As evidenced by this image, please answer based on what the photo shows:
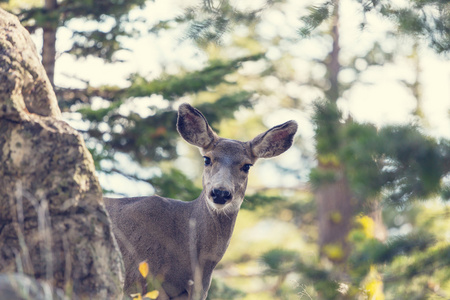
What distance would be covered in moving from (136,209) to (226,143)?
1.30 m

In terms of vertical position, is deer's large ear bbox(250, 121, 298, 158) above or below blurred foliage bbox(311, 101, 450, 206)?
below

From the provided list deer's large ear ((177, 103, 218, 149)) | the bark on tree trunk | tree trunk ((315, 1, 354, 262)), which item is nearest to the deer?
deer's large ear ((177, 103, 218, 149))

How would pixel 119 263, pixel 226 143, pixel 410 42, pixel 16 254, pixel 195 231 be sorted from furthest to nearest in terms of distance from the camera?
pixel 226 143 → pixel 195 231 → pixel 410 42 → pixel 119 263 → pixel 16 254

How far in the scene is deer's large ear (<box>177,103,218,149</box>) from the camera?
24.4 feet

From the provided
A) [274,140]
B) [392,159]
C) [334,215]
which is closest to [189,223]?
[274,140]

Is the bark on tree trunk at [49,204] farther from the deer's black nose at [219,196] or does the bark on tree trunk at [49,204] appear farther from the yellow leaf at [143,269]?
the deer's black nose at [219,196]

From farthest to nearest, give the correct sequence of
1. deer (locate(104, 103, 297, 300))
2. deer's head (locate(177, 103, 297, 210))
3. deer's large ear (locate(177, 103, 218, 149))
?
deer's large ear (locate(177, 103, 218, 149)) → deer's head (locate(177, 103, 297, 210)) → deer (locate(104, 103, 297, 300))

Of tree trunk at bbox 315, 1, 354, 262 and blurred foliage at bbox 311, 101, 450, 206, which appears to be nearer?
blurred foliage at bbox 311, 101, 450, 206

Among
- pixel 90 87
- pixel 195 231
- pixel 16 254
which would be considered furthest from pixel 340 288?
pixel 90 87

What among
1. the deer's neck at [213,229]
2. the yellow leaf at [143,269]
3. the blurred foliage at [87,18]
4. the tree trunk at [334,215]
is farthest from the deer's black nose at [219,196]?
the tree trunk at [334,215]

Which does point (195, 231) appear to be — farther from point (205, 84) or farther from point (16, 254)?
point (205, 84)

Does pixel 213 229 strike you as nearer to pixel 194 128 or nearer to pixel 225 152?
pixel 225 152

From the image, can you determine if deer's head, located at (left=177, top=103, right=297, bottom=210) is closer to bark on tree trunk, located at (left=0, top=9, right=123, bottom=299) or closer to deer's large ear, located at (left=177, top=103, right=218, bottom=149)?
deer's large ear, located at (left=177, top=103, right=218, bottom=149)

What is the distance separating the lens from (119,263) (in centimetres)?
476
